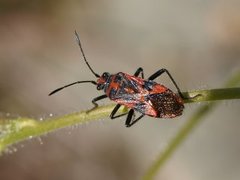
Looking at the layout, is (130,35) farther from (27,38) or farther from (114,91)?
(114,91)

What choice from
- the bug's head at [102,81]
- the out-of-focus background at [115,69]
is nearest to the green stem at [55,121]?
the bug's head at [102,81]

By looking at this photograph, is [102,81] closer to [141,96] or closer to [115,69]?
[141,96]

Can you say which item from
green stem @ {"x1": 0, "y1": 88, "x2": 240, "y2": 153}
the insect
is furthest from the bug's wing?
green stem @ {"x1": 0, "y1": 88, "x2": 240, "y2": 153}

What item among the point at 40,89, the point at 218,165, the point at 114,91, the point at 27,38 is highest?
the point at 114,91

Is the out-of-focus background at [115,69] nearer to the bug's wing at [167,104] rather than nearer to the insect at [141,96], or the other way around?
→ the insect at [141,96]

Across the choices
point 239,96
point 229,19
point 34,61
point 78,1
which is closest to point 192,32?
point 229,19

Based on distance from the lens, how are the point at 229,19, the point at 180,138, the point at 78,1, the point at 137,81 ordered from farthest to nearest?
the point at 78,1 → the point at 229,19 → the point at 180,138 → the point at 137,81
